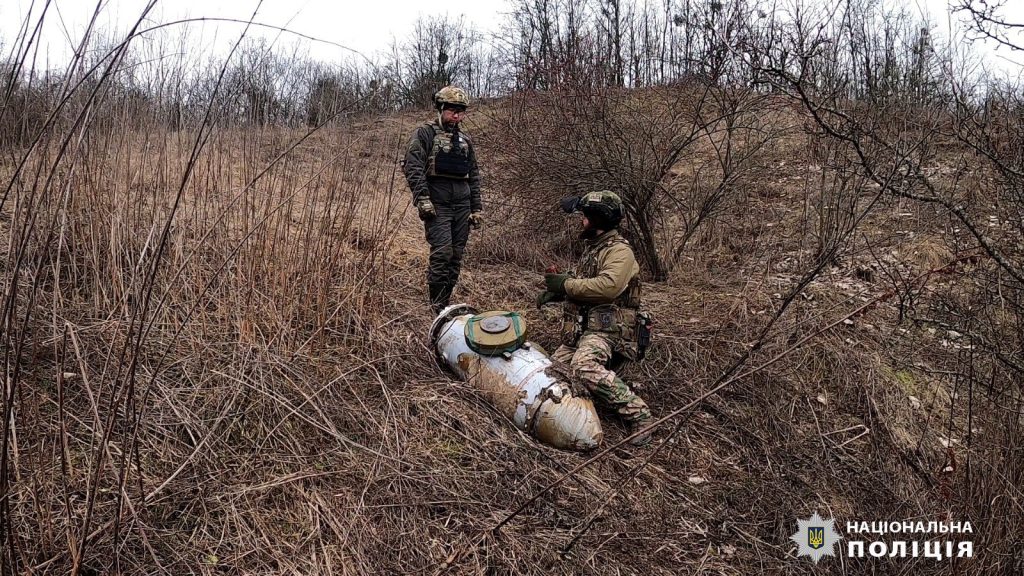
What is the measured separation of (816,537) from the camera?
2.58 m

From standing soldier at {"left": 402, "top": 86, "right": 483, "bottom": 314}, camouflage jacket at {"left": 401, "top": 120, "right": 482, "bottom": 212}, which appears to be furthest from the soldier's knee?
camouflage jacket at {"left": 401, "top": 120, "right": 482, "bottom": 212}

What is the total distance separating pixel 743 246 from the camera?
21.6 feet

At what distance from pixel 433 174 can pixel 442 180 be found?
104mm

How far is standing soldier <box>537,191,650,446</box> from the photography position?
304 centimetres

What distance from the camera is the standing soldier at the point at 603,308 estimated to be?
9.98 ft

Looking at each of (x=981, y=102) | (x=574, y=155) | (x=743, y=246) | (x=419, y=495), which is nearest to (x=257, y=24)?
(x=419, y=495)

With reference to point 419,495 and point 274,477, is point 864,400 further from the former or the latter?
point 274,477

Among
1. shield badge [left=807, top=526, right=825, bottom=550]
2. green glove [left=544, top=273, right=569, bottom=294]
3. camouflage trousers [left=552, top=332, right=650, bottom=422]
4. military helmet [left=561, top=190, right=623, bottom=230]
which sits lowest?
shield badge [left=807, top=526, right=825, bottom=550]

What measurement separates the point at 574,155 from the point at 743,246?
98.1 inches

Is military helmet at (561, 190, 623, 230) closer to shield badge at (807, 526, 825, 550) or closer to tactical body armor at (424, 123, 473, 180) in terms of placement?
tactical body armor at (424, 123, 473, 180)

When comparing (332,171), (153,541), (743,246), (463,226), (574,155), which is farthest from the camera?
(743,246)

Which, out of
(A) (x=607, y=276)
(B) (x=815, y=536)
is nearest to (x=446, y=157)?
(A) (x=607, y=276)

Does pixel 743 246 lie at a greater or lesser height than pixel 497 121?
lesser

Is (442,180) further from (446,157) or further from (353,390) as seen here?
(353,390)
